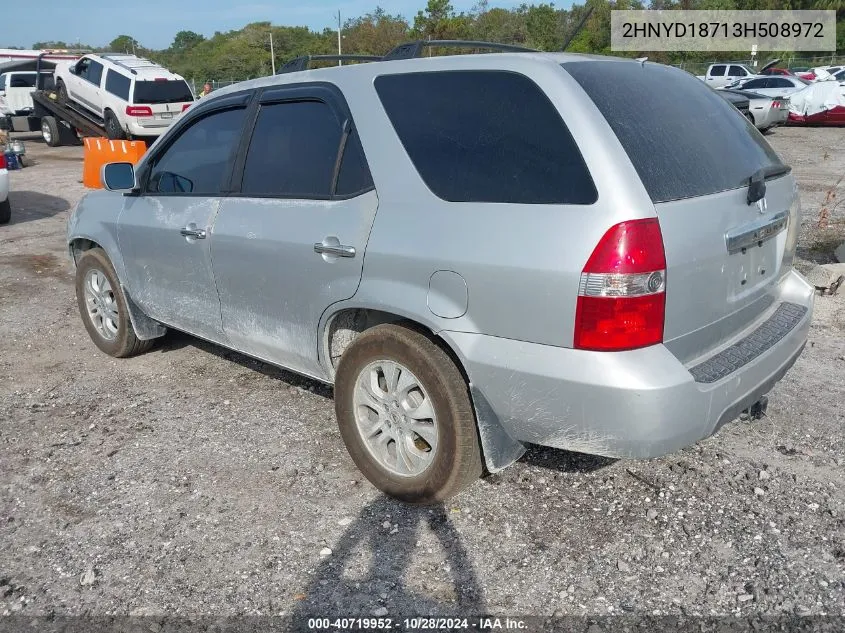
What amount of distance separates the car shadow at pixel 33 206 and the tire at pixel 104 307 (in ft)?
21.0

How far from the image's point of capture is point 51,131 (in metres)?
21.1

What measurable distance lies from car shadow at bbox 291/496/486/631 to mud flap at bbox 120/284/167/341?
2.39m

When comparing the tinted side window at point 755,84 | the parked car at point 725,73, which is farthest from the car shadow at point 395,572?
the parked car at point 725,73

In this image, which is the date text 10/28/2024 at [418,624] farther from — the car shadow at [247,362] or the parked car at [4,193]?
the parked car at [4,193]

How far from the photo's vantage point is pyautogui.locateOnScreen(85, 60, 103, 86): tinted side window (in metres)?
18.7

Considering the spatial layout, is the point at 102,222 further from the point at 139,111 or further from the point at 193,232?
the point at 139,111

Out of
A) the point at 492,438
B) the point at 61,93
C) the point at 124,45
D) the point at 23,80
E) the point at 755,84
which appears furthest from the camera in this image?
the point at 124,45

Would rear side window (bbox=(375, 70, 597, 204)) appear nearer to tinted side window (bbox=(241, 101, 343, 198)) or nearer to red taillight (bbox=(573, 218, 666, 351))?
red taillight (bbox=(573, 218, 666, 351))

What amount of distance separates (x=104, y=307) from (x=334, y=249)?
2621 millimetres

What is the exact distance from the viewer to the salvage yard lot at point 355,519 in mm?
2598

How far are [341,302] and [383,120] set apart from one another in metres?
0.80

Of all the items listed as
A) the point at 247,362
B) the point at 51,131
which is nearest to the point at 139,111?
the point at 51,131

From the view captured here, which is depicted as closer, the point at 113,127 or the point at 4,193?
the point at 4,193

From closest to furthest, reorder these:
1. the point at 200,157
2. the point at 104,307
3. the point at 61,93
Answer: the point at 200,157, the point at 104,307, the point at 61,93
